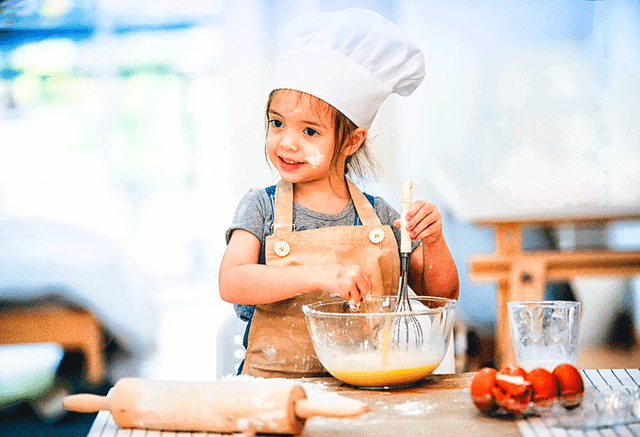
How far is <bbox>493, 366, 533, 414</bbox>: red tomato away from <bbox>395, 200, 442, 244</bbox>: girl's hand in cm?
30

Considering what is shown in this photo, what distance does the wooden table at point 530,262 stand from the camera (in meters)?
2.09

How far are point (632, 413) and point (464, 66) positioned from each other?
2.58 meters

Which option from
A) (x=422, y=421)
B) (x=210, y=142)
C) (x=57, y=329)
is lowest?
(x=57, y=329)

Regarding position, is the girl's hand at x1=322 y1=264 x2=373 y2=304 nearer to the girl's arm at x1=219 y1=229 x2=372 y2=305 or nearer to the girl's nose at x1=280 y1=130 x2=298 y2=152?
the girl's arm at x1=219 y1=229 x2=372 y2=305

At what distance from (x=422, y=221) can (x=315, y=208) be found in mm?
227

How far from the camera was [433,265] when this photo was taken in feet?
3.41

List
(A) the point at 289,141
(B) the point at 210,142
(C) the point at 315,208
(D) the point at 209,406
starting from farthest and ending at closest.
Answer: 1. (B) the point at 210,142
2. (C) the point at 315,208
3. (A) the point at 289,141
4. (D) the point at 209,406

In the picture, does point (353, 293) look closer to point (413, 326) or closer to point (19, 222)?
point (413, 326)

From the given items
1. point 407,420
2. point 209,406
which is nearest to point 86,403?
point 209,406

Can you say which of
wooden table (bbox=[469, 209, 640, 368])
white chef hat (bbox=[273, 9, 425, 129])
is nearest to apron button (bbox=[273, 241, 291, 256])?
white chef hat (bbox=[273, 9, 425, 129])

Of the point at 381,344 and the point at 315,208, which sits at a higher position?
the point at 315,208

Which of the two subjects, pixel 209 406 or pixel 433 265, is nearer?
pixel 209 406

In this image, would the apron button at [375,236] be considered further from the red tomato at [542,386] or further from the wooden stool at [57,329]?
the wooden stool at [57,329]

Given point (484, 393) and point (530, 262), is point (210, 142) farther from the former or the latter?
point (484, 393)
